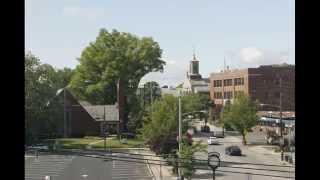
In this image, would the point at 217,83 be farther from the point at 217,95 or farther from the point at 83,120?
the point at 83,120

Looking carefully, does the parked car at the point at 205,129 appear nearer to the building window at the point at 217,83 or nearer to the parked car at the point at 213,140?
the parked car at the point at 213,140

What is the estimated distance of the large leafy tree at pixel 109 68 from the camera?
35.6ft

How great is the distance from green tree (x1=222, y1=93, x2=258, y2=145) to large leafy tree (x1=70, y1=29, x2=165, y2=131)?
2.40m

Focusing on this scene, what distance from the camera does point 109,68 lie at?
11.3 meters

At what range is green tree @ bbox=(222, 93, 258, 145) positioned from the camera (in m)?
11.1

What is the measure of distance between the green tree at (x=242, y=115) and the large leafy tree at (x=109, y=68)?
2.40 metres

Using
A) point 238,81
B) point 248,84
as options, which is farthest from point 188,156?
point 238,81

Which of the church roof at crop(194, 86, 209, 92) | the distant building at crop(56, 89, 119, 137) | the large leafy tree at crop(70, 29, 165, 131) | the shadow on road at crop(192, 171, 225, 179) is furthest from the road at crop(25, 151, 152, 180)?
the church roof at crop(194, 86, 209, 92)

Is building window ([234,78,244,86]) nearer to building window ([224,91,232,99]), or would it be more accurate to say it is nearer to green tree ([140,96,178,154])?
building window ([224,91,232,99])

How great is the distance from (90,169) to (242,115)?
5.66m

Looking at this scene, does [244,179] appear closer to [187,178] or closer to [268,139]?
[187,178]

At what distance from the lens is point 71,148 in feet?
16.7

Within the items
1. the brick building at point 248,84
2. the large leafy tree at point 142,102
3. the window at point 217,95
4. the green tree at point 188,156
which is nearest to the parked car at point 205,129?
the brick building at point 248,84
